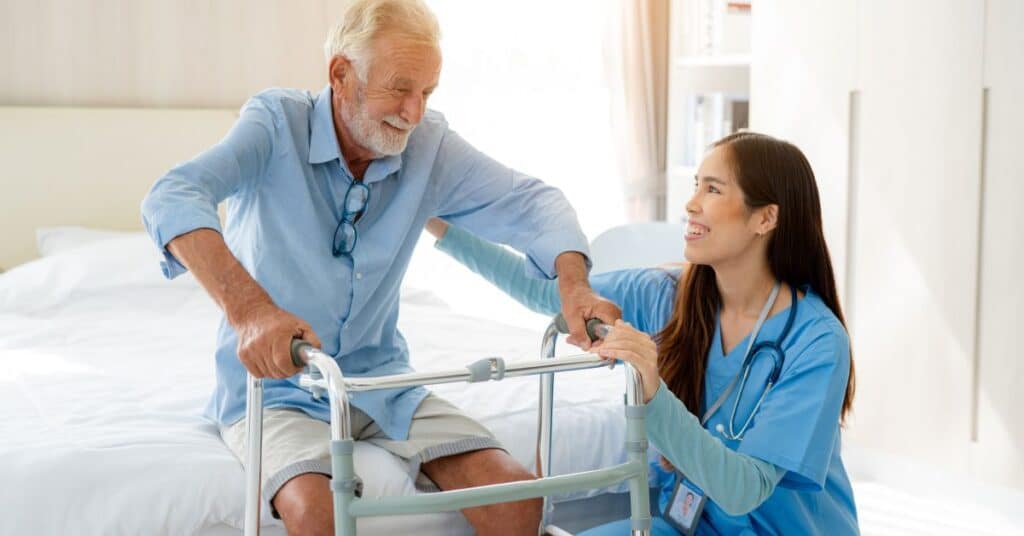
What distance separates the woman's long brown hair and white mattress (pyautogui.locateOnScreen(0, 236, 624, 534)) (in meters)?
0.24

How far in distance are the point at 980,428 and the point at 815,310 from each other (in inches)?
61.4

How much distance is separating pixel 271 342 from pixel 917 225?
92.8 inches

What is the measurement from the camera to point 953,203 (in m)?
3.20

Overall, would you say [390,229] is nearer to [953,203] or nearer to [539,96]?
[953,203]

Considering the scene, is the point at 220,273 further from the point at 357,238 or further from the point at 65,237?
the point at 65,237

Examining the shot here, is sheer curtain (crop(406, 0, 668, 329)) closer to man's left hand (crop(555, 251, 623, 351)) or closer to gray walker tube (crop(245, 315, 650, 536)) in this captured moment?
man's left hand (crop(555, 251, 623, 351))

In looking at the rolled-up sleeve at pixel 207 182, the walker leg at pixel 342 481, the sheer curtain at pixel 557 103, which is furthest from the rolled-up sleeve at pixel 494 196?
the sheer curtain at pixel 557 103

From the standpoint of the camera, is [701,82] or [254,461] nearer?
[254,461]

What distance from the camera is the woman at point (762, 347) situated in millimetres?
1753

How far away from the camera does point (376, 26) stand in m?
1.84

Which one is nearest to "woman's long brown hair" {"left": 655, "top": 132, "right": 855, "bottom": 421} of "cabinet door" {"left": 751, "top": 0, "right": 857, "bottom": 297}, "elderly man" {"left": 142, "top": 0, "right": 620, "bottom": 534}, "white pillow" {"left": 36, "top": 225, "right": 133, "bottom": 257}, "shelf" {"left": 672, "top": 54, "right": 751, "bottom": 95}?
"elderly man" {"left": 142, "top": 0, "right": 620, "bottom": 534}

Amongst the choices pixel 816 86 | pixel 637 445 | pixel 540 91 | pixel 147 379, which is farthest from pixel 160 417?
pixel 540 91

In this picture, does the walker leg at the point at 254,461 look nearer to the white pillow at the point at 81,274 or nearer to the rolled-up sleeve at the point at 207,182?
the rolled-up sleeve at the point at 207,182

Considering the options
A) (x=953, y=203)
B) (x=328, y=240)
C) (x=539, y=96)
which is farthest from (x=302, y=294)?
(x=539, y=96)
